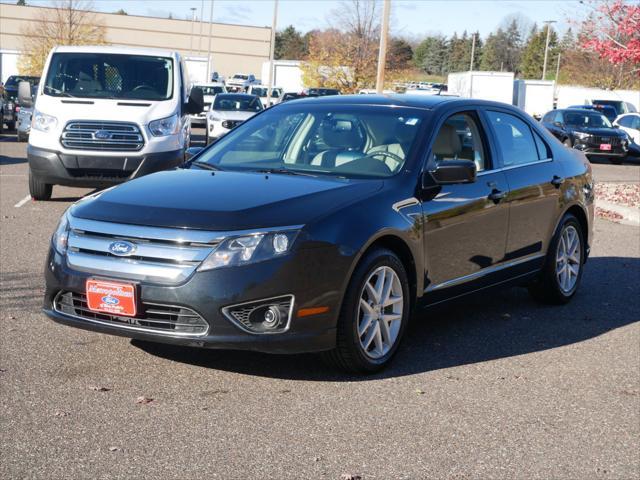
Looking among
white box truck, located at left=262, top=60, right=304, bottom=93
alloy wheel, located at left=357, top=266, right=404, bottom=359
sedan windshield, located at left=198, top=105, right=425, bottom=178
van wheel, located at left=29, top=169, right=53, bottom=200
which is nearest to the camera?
alloy wheel, located at left=357, top=266, right=404, bottom=359

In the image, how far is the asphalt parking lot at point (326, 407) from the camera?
4270 millimetres

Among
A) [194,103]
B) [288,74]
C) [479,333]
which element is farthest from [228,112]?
[288,74]

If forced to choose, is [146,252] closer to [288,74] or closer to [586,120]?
[586,120]

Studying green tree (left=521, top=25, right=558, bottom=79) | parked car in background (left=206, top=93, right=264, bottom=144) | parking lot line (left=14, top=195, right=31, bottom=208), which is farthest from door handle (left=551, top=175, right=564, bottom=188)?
green tree (left=521, top=25, right=558, bottom=79)

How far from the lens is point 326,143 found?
21.2 ft

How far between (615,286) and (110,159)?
Result: 6.66m

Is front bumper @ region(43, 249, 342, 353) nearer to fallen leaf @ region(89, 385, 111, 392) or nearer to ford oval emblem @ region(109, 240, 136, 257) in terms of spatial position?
ford oval emblem @ region(109, 240, 136, 257)

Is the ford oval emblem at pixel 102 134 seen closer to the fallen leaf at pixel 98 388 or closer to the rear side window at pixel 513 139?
the rear side window at pixel 513 139

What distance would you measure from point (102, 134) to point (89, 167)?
0.47 meters

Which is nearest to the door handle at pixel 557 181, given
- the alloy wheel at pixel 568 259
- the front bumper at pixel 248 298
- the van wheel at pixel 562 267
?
the van wheel at pixel 562 267

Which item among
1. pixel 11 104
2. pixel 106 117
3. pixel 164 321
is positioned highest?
pixel 106 117

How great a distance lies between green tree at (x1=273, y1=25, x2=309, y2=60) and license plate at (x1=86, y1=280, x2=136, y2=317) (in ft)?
418

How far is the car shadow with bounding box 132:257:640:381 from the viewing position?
18.9ft

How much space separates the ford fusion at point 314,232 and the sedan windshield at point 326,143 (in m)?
0.01
